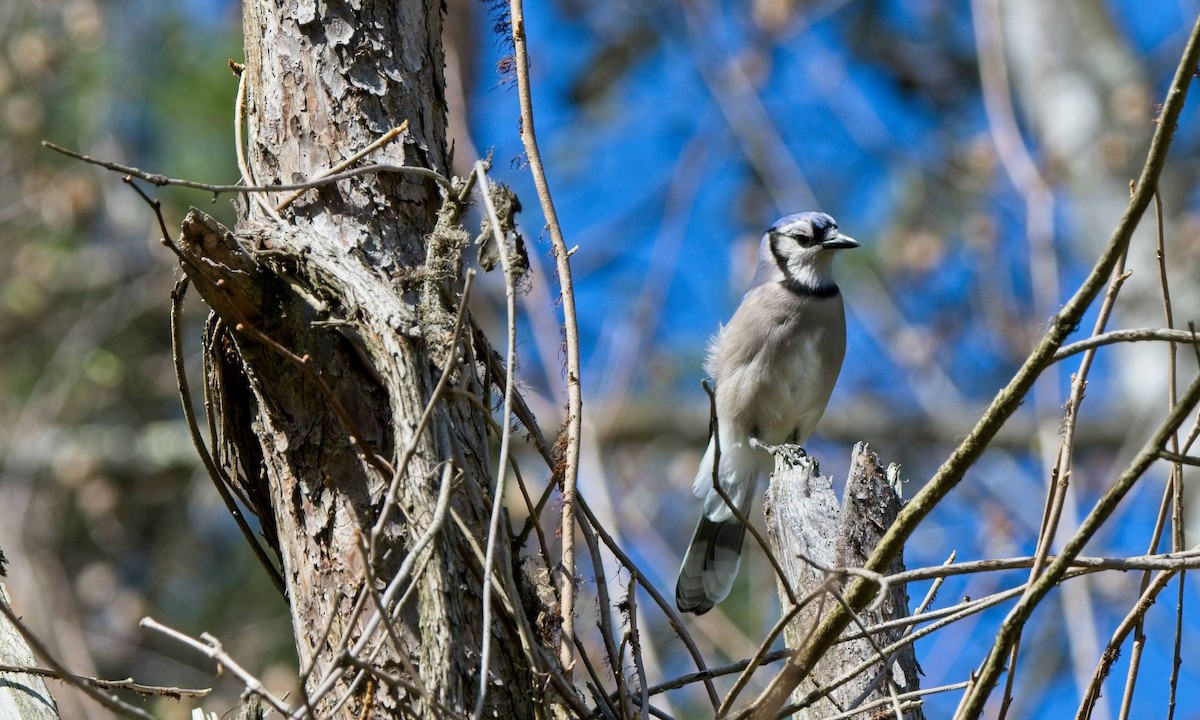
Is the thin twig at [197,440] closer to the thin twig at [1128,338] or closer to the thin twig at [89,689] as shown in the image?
the thin twig at [89,689]

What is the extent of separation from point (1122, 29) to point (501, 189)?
329 inches

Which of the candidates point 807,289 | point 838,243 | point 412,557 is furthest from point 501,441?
point 838,243

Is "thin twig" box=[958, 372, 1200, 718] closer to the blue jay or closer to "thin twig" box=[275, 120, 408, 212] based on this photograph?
"thin twig" box=[275, 120, 408, 212]

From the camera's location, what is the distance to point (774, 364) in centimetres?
422

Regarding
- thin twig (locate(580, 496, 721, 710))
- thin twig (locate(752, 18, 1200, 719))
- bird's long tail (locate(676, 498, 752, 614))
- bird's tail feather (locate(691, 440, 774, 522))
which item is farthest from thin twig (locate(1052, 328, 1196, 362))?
bird's tail feather (locate(691, 440, 774, 522))

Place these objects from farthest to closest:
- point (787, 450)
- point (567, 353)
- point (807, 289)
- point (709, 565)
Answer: point (807, 289), point (709, 565), point (787, 450), point (567, 353)

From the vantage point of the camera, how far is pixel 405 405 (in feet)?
5.73

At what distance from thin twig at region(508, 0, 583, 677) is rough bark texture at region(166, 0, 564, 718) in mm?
94

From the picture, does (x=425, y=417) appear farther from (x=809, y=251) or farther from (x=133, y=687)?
(x=809, y=251)

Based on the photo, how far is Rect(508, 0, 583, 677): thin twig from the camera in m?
1.86

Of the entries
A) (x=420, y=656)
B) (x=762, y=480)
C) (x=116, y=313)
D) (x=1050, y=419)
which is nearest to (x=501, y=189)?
(x=420, y=656)

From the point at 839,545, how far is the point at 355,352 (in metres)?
0.97

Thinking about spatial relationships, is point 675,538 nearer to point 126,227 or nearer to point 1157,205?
point 126,227

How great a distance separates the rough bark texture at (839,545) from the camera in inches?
86.1
